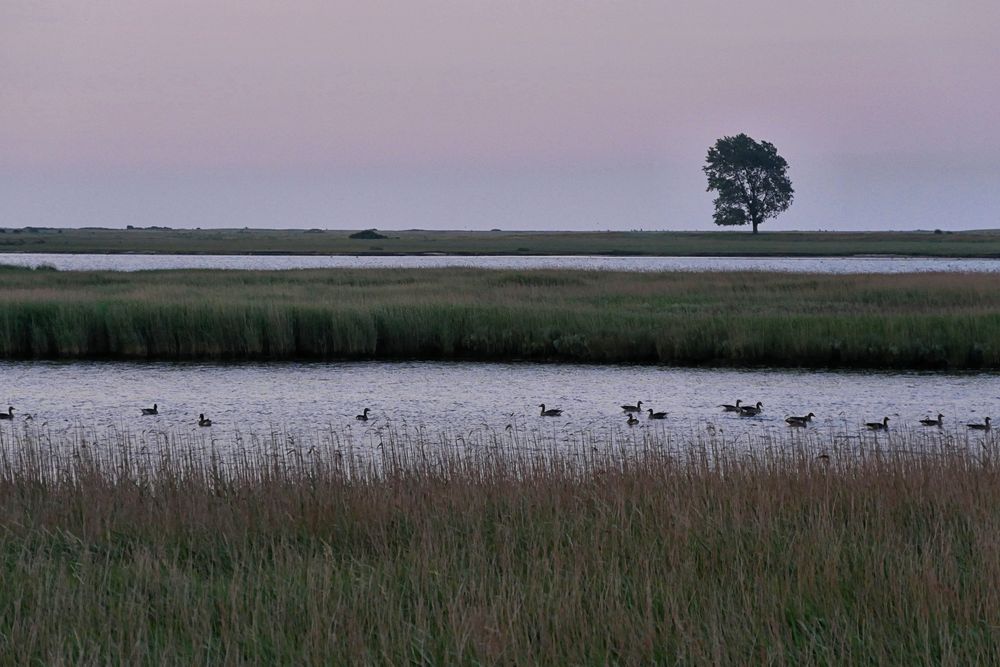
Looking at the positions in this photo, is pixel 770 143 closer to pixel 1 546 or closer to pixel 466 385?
pixel 466 385

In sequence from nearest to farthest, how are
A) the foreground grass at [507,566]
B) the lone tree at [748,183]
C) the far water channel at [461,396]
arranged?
the foreground grass at [507,566], the far water channel at [461,396], the lone tree at [748,183]

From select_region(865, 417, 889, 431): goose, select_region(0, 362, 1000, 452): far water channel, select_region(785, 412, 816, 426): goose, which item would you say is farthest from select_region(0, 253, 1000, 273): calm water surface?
select_region(865, 417, 889, 431): goose

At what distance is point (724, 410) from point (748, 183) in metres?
103

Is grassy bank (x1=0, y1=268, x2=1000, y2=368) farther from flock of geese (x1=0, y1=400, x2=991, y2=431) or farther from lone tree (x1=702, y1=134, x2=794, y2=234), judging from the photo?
lone tree (x1=702, y1=134, x2=794, y2=234)

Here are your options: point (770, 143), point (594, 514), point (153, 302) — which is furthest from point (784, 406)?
point (770, 143)

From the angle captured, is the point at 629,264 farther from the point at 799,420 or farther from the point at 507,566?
the point at 507,566

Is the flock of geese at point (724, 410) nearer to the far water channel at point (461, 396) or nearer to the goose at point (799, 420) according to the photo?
the goose at point (799, 420)

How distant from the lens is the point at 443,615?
641 centimetres

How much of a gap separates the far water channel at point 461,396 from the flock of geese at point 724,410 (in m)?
0.17

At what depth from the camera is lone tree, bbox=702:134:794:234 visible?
11712 centimetres

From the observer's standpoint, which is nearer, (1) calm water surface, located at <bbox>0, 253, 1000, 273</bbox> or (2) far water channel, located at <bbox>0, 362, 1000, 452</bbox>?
(2) far water channel, located at <bbox>0, 362, 1000, 452</bbox>

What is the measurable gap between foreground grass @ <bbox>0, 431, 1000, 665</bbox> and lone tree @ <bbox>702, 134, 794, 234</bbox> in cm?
11048

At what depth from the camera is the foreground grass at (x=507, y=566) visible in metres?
5.83

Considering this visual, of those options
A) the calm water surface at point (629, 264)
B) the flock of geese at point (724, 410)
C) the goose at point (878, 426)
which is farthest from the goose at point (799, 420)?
the calm water surface at point (629, 264)
